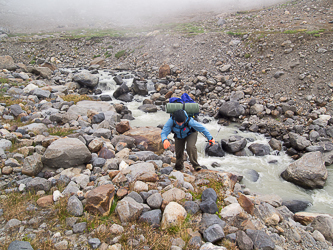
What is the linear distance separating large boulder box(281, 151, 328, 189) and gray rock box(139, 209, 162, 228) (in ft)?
22.3

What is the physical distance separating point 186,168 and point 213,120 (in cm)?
798

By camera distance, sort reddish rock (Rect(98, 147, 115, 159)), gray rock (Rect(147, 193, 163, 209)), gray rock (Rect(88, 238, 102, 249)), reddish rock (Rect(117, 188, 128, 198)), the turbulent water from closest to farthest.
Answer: gray rock (Rect(88, 238, 102, 249))
gray rock (Rect(147, 193, 163, 209))
reddish rock (Rect(117, 188, 128, 198))
reddish rock (Rect(98, 147, 115, 159))
the turbulent water

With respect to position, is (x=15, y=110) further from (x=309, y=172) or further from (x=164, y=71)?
(x=164, y=71)

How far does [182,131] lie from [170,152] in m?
3.66

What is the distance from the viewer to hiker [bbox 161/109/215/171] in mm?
5560

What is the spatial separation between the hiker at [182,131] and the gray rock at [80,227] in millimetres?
2601

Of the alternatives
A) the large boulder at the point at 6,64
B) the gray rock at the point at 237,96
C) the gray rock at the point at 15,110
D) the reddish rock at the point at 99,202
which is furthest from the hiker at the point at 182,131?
the large boulder at the point at 6,64

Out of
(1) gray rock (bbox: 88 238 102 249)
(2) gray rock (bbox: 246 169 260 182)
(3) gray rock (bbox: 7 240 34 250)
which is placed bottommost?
(2) gray rock (bbox: 246 169 260 182)

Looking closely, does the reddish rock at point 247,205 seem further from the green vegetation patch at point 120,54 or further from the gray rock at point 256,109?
the green vegetation patch at point 120,54

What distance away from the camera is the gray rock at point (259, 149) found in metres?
10.5

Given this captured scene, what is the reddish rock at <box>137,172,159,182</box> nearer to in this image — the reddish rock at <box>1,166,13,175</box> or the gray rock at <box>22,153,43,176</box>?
the gray rock at <box>22,153,43,176</box>

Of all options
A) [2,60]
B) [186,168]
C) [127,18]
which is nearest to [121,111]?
[186,168]

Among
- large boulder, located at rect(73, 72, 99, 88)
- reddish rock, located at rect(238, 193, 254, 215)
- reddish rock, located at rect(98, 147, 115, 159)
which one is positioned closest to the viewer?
reddish rock, located at rect(238, 193, 254, 215)

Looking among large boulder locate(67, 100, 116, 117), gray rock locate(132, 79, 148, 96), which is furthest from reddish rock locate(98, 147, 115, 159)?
gray rock locate(132, 79, 148, 96)
